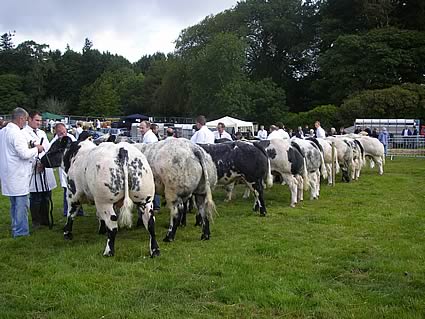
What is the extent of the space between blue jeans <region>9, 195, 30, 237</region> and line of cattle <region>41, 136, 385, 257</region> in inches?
31.8

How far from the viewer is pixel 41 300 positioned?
583 centimetres

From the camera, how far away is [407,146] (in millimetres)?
31250

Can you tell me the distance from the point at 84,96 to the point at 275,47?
Answer: 42.9 meters

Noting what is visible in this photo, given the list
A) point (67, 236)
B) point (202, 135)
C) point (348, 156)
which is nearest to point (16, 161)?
point (67, 236)

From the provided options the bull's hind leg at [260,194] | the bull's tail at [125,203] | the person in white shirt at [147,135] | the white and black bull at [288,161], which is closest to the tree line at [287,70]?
the white and black bull at [288,161]

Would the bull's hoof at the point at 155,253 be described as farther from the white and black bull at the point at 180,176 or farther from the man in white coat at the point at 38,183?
the man in white coat at the point at 38,183

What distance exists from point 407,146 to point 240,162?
23.9m

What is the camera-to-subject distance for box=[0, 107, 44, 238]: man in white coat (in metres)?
8.79

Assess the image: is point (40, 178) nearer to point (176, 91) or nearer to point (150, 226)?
point (150, 226)

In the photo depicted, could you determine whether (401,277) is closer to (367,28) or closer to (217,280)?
(217,280)

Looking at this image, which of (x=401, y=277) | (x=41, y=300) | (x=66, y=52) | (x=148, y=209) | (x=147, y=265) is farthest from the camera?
(x=66, y=52)

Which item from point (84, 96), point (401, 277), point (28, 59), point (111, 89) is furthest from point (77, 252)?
point (28, 59)

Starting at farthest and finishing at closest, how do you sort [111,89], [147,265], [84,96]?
[84,96] → [111,89] → [147,265]

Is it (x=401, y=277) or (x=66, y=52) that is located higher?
(x=66, y=52)
